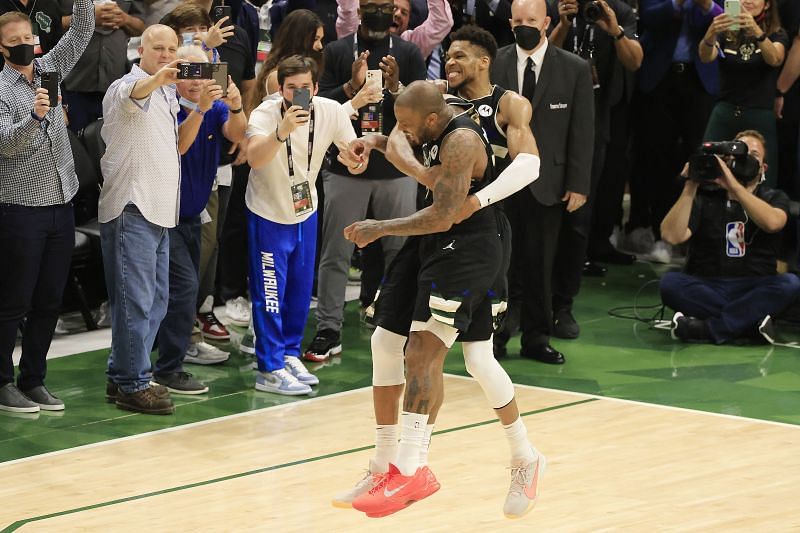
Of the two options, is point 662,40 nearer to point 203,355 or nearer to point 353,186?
point 353,186

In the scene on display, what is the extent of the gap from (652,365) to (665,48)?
324 cm

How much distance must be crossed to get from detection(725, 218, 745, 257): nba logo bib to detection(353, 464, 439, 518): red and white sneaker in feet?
13.7

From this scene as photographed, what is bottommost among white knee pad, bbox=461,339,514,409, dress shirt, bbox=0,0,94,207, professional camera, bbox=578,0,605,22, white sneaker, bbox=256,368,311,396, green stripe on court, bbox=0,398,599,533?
white sneaker, bbox=256,368,311,396

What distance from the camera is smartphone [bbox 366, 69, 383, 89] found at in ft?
26.7

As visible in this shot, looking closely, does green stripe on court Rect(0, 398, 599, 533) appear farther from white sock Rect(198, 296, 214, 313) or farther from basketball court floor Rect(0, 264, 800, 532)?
white sock Rect(198, 296, 214, 313)

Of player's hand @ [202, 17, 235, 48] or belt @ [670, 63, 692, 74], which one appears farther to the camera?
belt @ [670, 63, 692, 74]

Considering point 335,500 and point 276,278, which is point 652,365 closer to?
point 276,278

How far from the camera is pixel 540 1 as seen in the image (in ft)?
27.4

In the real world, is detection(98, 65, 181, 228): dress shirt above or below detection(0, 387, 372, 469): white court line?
above

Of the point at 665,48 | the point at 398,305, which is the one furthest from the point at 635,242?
the point at 398,305

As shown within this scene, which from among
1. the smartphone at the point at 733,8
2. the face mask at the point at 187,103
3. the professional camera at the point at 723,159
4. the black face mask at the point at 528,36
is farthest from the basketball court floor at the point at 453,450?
the smartphone at the point at 733,8

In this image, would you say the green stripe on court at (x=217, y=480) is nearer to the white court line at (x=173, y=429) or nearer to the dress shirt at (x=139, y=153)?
the white court line at (x=173, y=429)

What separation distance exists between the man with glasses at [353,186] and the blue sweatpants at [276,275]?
52 cm

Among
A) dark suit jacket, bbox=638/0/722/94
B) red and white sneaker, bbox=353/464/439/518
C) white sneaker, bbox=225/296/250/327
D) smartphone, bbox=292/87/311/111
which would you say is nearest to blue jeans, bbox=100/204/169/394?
smartphone, bbox=292/87/311/111
